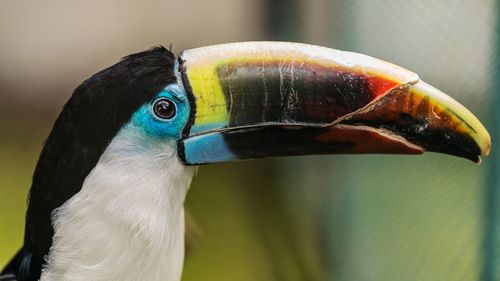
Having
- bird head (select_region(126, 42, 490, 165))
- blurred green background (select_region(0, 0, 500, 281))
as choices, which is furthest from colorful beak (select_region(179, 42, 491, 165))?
blurred green background (select_region(0, 0, 500, 281))

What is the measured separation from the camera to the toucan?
1416 millimetres

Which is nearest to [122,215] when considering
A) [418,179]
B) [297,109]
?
[297,109]

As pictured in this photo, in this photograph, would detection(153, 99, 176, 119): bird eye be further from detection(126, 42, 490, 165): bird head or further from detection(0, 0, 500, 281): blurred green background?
detection(0, 0, 500, 281): blurred green background

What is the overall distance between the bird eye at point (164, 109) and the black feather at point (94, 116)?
0.02 metres

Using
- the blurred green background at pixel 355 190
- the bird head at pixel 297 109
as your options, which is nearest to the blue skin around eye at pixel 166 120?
the bird head at pixel 297 109

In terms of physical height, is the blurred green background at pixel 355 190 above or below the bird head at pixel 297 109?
below

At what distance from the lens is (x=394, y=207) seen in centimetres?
272

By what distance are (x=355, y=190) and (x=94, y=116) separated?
5.14ft

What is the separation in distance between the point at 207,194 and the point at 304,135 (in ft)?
10.2

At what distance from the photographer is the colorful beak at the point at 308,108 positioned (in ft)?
4.60

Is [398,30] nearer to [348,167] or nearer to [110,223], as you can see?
[348,167]

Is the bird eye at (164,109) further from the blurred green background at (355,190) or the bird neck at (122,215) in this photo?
the blurred green background at (355,190)

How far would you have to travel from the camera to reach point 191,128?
1497 millimetres

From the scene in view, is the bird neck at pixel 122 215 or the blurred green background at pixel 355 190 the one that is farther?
the blurred green background at pixel 355 190
